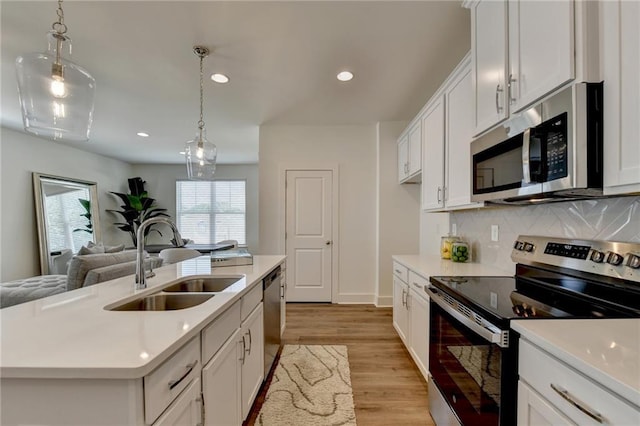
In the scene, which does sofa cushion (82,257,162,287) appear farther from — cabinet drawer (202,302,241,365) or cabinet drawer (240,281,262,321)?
cabinet drawer (202,302,241,365)

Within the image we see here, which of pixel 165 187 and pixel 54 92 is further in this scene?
pixel 165 187

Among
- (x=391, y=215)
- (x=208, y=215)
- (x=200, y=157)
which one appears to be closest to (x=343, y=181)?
(x=391, y=215)

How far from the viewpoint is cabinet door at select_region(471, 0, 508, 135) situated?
150 centimetres

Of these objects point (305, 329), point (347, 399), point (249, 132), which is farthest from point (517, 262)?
point (249, 132)

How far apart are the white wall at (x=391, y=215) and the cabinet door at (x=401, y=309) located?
1.12 meters

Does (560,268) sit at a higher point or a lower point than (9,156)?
lower

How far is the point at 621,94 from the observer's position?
0.96m

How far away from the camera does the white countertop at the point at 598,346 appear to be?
2.13 ft

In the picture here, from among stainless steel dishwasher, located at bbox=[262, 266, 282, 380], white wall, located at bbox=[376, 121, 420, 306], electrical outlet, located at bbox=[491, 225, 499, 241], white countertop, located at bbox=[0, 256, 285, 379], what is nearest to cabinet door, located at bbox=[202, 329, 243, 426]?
white countertop, located at bbox=[0, 256, 285, 379]

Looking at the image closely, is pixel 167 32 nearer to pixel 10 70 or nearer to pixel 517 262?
pixel 10 70

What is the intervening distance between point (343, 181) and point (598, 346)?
3.70 metres

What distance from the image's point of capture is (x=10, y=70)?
2760 millimetres

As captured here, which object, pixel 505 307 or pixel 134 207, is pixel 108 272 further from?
pixel 134 207

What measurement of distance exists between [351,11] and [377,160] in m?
2.44
